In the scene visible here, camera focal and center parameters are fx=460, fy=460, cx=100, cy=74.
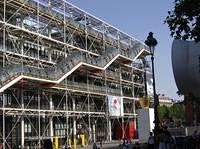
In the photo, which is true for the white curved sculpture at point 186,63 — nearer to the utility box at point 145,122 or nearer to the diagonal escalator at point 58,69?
the utility box at point 145,122

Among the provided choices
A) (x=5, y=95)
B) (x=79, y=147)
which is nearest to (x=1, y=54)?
(x=5, y=95)

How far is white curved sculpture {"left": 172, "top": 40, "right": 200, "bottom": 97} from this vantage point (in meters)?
15.1

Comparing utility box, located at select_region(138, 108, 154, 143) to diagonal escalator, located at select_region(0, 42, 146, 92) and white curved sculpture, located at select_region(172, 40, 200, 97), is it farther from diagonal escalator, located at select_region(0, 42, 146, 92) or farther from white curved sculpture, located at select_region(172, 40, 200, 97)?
white curved sculpture, located at select_region(172, 40, 200, 97)

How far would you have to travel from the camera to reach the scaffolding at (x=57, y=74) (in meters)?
44.0

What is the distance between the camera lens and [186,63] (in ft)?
49.8

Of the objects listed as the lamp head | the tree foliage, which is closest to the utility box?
the lamp head

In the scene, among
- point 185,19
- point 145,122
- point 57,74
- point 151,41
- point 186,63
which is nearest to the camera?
point 185,19

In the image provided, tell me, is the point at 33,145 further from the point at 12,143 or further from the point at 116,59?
the point at 116,59

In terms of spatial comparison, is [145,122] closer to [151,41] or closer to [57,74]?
[57,74]

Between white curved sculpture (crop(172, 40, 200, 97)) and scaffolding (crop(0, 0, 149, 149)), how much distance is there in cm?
2552

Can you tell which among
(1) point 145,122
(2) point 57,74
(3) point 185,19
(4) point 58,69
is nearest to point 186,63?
(3) point 185,19

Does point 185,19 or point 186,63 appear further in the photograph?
point 186,63

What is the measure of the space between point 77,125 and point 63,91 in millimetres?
6367

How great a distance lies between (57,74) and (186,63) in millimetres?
32846
